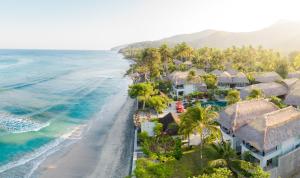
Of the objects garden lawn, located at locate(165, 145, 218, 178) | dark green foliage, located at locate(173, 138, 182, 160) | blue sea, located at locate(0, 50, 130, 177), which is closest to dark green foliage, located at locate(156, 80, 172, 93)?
blue sea, located at locate(0, 50, 130, 177)

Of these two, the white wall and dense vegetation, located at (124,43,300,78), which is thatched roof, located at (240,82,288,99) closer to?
the white wall

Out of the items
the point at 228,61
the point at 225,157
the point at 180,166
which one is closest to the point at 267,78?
the point at 228,61

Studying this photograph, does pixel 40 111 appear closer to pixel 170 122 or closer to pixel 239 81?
pixel 170 122

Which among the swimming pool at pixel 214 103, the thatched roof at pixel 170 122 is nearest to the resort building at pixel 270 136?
the thatched roof at pixel 170 122

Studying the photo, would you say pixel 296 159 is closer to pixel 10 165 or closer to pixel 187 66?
pixel 10 165

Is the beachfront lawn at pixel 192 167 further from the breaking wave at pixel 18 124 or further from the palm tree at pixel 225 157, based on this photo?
the breaking wave at pixel 18 124

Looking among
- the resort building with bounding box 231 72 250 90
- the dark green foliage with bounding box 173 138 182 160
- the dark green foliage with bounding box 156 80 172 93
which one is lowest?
the dark green foliage with bounding box 173 138 182 160
